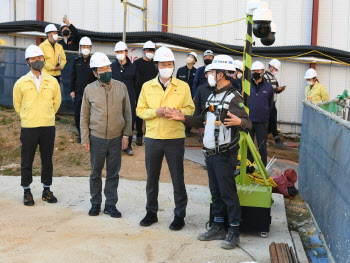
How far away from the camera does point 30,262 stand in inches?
234

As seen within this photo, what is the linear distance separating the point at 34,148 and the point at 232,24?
8.22 metres

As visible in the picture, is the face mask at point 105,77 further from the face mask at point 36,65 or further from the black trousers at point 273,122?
the black trousers at point 273,122

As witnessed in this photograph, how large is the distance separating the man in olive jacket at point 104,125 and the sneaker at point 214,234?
1421 millimetres

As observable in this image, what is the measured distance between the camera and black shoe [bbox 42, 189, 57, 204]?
8.27m

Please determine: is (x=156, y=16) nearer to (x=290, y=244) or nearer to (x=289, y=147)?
(x=289, y=147)

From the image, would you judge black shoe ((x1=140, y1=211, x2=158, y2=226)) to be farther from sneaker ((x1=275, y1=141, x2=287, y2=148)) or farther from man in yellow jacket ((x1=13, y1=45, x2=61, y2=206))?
sneaker ((x1=275, y1=141, x2=287, y2=148))

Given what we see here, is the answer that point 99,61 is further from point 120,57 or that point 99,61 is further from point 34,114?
point 120,57

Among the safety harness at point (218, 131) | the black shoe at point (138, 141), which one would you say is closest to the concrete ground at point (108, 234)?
the safety harness at point (218, 131)

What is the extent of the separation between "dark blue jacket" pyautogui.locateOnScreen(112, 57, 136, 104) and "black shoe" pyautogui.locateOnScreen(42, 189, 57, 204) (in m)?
3.49

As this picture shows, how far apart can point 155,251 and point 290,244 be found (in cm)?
165

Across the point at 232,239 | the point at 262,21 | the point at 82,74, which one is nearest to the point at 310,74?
the point at 82,74

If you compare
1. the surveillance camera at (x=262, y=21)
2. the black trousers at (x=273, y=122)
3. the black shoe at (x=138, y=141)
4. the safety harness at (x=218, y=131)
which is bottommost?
the black shoe at (x=138, y=141)

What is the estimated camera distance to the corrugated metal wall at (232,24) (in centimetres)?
1454

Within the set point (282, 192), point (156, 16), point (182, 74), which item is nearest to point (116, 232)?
point (282, 192)
